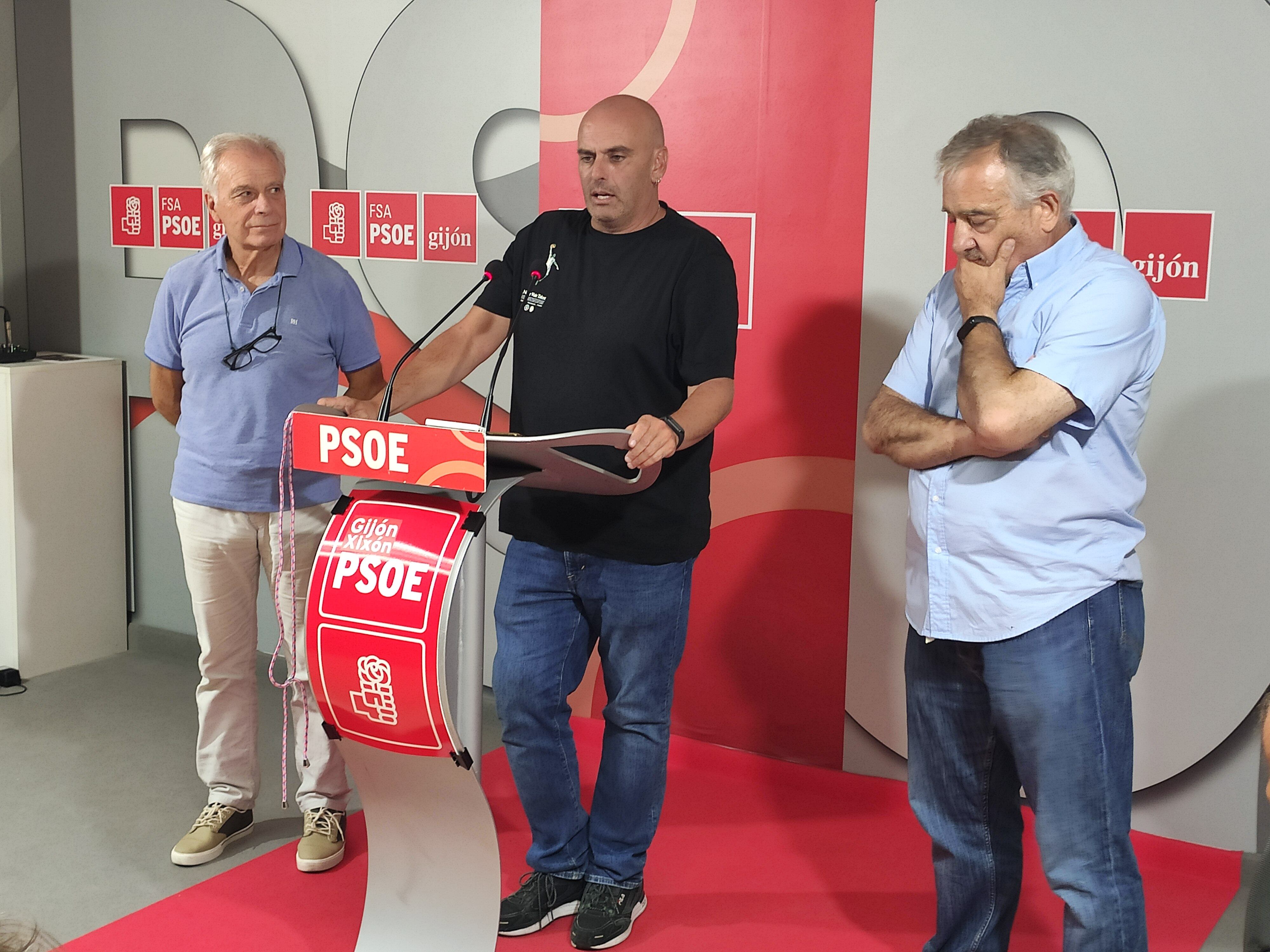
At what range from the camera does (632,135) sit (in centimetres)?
238

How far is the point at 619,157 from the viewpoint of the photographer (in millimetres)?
2387

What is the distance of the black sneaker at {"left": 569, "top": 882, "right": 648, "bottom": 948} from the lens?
2455mm

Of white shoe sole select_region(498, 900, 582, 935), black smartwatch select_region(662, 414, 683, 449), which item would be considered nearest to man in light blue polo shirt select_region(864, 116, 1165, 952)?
black smartwatch select_region(662, 414, 683, 449)

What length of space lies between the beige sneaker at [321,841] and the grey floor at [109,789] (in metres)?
0.17

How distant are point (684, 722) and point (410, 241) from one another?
1.74 metres

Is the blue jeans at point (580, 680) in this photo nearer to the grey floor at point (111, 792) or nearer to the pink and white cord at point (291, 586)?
the pink and white cord at point (291, 586)

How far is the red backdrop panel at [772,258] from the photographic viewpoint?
3078mm

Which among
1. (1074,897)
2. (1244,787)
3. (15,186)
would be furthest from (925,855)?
(15,186)

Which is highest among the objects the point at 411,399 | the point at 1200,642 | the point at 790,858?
the point at 411,399

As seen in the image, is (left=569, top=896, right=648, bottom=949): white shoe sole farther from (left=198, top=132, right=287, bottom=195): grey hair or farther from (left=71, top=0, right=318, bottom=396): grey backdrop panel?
(left=71, top=0, right=318, bottom=396): grey backdrop panel

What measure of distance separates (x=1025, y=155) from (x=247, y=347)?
172cm

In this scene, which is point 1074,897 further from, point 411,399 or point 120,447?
point 120,447

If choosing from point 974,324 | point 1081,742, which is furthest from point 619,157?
point 1081,742

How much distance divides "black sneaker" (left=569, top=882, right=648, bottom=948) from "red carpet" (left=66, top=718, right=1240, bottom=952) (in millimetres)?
41
